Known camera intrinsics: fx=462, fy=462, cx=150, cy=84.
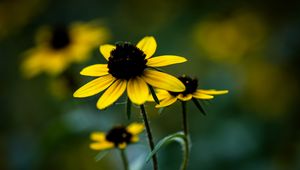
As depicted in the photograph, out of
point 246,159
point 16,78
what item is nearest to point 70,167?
point 246,159

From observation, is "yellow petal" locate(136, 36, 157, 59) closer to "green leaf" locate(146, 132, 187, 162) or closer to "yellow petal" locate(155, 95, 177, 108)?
"yellow petal" locate(155, 95, 177, 108)

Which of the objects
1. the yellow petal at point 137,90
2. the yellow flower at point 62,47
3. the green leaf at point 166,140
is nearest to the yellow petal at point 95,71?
the yellow petal at point 137,90

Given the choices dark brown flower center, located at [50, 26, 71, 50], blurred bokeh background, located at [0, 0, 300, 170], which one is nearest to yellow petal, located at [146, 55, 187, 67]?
blurred bokeh background, located at [0, 0, 300, 170]

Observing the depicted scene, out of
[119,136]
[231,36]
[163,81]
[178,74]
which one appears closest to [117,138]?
[119,136]

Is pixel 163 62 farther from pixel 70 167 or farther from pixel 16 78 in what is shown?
pixel 16 78

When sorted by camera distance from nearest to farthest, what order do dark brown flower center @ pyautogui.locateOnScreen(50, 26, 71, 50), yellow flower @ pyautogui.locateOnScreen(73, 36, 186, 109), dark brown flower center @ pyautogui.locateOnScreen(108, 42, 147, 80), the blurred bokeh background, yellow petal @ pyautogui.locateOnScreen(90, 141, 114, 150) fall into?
yellow flower @ pyautogui.locateOnScreen(73, 36, 186, 109)
dark brown flower center @ pyautogui.locateOnScreen(108, 42, 147, 80)
yellow petal @ pyautogui.locateOnScreen(90, 141, 114, 150)
the blurred bokeh background
dark brown flower center @ pyautogui.locateOnScreen(50, 26, 71, 50)

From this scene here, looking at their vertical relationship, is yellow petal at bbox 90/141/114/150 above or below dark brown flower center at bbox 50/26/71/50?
below
